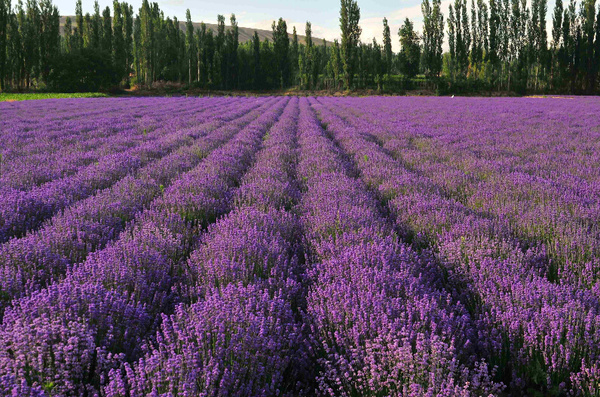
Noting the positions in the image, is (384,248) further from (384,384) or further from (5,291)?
(5,291)

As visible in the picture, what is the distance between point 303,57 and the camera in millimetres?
65125

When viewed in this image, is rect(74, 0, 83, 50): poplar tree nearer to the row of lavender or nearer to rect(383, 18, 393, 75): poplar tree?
rect(383, 18, 393, 75): poplar tree

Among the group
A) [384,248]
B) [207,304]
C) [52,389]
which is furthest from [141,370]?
[384,248]

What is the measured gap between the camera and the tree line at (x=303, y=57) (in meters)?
46.8

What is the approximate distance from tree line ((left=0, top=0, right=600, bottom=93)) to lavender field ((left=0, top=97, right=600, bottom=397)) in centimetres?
5007

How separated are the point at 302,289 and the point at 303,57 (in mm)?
66741

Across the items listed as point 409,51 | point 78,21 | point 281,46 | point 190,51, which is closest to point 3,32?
point 78,21

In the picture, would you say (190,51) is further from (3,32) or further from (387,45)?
(387,45)

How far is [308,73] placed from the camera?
62.5 metres

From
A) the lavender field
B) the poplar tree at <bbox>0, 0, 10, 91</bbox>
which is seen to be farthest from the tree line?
the lavender field

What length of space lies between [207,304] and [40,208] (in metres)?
3.07

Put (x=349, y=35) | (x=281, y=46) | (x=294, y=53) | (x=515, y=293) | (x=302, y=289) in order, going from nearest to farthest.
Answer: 1. (x=515, y=293)
2. (x=302, y=289)
3. (x=349, y=35)
4. (x=281, y=46)
5. (x=294, y=53)

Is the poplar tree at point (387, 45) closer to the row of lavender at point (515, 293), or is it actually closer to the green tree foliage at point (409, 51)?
the green tree foliage at point (409, 51)

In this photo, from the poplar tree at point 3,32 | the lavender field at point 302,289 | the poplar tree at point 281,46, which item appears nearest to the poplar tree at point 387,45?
the poplar tree at point 281,46
